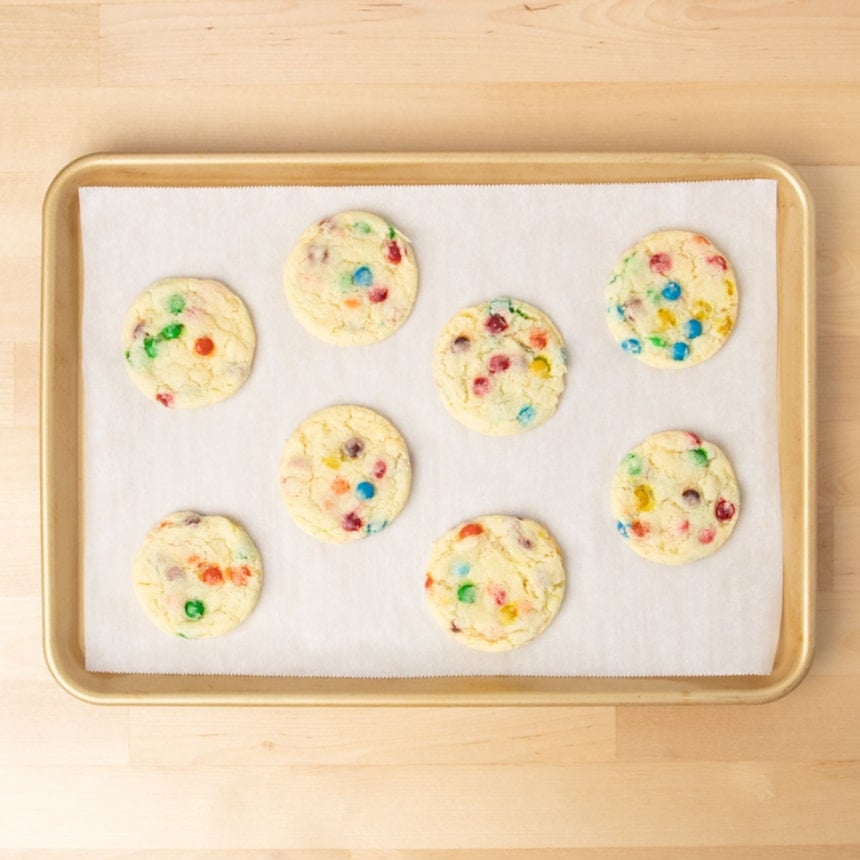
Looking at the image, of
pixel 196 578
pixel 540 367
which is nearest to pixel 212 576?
pixel 196 578

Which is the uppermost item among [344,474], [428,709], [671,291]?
[671,291]

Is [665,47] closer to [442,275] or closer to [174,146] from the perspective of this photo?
[442,275]

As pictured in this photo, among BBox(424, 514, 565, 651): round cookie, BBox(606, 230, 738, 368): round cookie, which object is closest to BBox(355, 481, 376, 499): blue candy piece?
BBox(424, 514, 565, 651): round cookie

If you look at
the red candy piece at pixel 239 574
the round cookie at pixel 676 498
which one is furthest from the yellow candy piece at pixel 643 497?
the red candy piece at pixel 239 574

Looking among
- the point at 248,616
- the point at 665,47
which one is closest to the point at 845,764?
the point at 248,616

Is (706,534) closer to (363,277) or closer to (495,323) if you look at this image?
(495,323)

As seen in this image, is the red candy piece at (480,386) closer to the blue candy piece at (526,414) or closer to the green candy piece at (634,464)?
the blue candy piece at (526,414)
